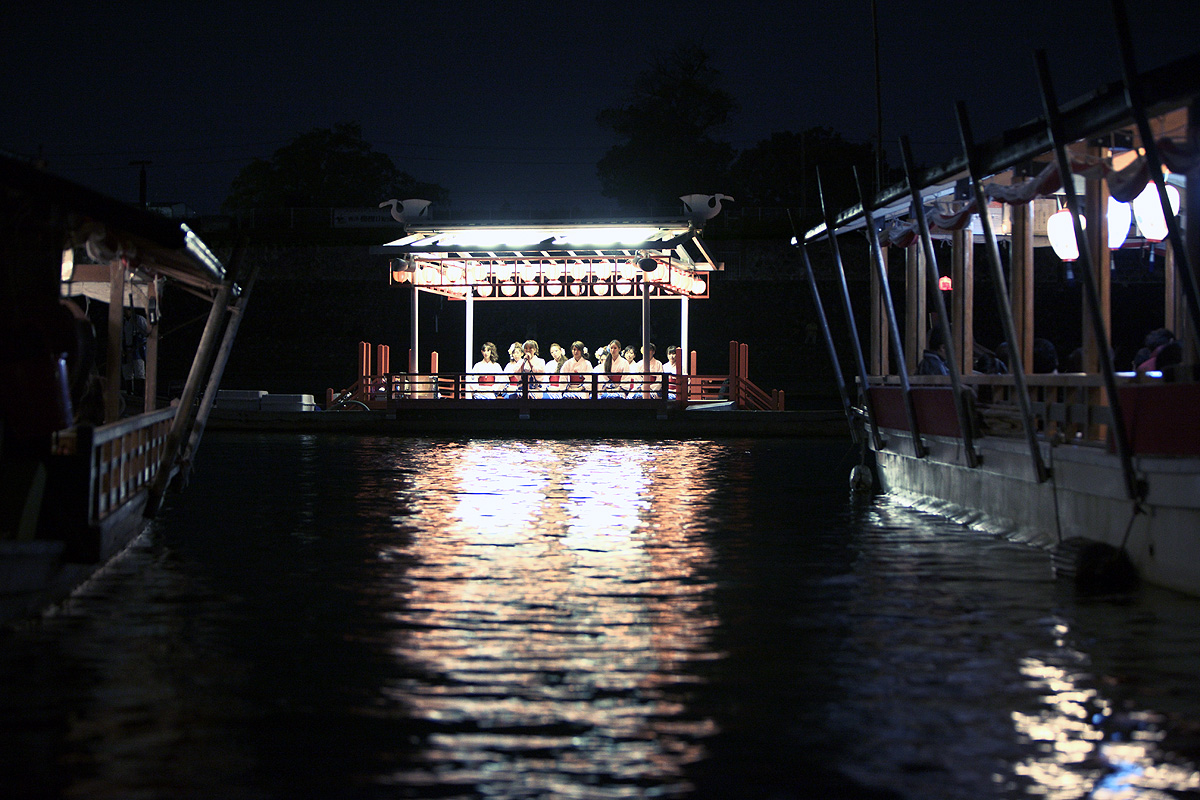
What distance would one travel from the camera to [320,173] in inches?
2474

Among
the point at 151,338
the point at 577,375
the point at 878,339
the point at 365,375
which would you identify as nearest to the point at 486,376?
the point at 577,375

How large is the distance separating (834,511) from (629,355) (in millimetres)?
15026

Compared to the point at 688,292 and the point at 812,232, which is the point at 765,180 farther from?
the point at 812,232

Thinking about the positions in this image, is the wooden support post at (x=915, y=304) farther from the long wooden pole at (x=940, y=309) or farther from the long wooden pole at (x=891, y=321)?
the long wooden pole at (x=940, y=309)

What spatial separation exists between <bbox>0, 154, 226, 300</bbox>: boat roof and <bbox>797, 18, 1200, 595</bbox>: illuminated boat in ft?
16.4

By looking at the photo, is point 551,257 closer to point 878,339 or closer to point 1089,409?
point 878,339

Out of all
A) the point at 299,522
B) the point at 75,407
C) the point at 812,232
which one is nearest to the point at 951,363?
the point at 812,232

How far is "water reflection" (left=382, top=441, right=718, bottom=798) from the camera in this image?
12.9 feet

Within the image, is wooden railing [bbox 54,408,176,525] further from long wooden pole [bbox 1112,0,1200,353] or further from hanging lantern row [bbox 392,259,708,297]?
hanging lantern row [bbox 392,259,708,297]

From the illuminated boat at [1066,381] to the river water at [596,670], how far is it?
0.45 meters

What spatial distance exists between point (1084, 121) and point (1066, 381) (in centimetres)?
193

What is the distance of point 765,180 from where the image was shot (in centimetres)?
5922

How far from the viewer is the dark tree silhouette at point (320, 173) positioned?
62.5 metres

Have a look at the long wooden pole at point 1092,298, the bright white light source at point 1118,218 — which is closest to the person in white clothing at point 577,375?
the bright white light source at point 1118,218
